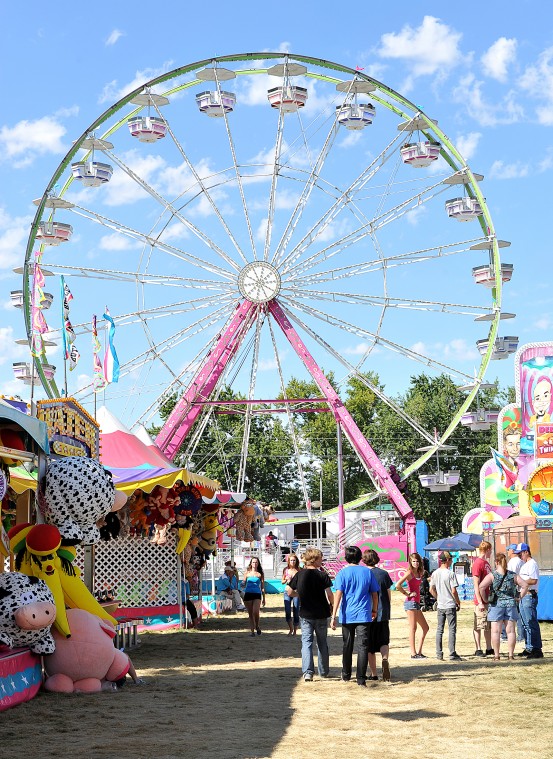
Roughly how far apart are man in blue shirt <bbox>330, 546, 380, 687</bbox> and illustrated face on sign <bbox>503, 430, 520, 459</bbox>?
19600 millimetres

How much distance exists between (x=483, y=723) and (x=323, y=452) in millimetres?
59839

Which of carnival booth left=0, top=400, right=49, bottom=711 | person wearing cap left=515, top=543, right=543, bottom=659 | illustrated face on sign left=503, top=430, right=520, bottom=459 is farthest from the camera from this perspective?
illustrated face on sign left=503, top=430, right=520, bottom=459

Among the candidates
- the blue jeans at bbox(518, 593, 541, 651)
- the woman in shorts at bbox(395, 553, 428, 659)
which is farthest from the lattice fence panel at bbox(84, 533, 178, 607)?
the blue jeans at bbox(518, 593, 541, 651)

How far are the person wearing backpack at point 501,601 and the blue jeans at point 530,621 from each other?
380 millimetres

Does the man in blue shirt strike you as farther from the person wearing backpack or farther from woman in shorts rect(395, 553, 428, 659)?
the person wearing backpack

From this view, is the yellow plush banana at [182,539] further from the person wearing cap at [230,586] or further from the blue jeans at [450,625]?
the blue jeans at [450,625]

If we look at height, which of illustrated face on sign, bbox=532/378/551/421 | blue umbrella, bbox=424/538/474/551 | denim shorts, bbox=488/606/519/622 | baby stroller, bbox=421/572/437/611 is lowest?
denim shorts, bbox=488/606/519/622

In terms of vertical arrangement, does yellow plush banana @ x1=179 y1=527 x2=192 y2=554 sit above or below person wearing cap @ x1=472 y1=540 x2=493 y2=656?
above

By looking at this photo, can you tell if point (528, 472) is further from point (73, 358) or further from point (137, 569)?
point (73, 358)

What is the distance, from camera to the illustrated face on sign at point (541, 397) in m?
27.1

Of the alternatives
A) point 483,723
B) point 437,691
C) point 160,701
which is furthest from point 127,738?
point 437,691

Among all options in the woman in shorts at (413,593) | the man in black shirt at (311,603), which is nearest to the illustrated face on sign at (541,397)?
the woman in shorts at (413,593)

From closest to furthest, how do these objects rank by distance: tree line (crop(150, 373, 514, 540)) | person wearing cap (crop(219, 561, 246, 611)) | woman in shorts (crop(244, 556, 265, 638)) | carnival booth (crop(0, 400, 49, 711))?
carnival booth (crop(0, 400, 49, 711)) → woman in shorts (crop(244, 556, 265, 638)) → person wearing cap (crop(219, 561, 246, 611)) → tree line (crop(150, 373, 514, 540))

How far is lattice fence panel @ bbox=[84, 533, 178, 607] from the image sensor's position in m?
18.6
